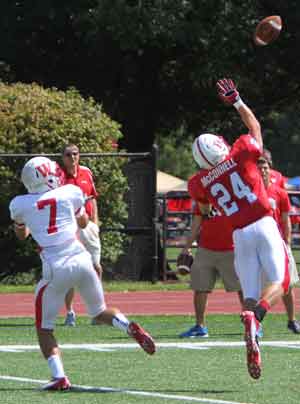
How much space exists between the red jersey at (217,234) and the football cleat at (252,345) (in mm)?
4320

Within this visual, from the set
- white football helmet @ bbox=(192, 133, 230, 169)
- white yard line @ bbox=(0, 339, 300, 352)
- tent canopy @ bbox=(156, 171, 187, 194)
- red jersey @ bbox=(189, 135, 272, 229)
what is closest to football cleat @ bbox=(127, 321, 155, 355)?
red jersey @ bbox=(189, 135, 272, 229)

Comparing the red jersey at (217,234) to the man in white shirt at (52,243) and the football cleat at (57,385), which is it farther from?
the football cleat at (57,385)

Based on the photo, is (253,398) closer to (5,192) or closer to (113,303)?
(113,303)

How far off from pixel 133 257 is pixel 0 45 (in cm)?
616

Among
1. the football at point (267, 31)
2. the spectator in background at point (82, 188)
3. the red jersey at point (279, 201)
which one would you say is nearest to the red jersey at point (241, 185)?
the football at point (267, 31)

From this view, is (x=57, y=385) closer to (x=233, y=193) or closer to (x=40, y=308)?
(x=40, y=308)

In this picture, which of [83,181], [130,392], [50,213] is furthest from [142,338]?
[83,181]

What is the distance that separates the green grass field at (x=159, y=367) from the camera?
908 centimetres

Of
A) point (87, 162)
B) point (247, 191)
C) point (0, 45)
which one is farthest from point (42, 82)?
point (247, 191)

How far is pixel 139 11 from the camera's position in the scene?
961 inches

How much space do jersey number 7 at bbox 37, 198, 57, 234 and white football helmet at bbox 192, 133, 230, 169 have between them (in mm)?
1310

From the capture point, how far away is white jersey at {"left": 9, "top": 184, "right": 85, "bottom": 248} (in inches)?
383

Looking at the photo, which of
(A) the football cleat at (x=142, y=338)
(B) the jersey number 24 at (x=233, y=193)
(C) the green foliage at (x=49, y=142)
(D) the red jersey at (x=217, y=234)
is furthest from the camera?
(C) the green foliage at (x=49, y=142)

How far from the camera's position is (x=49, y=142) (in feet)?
71.3
